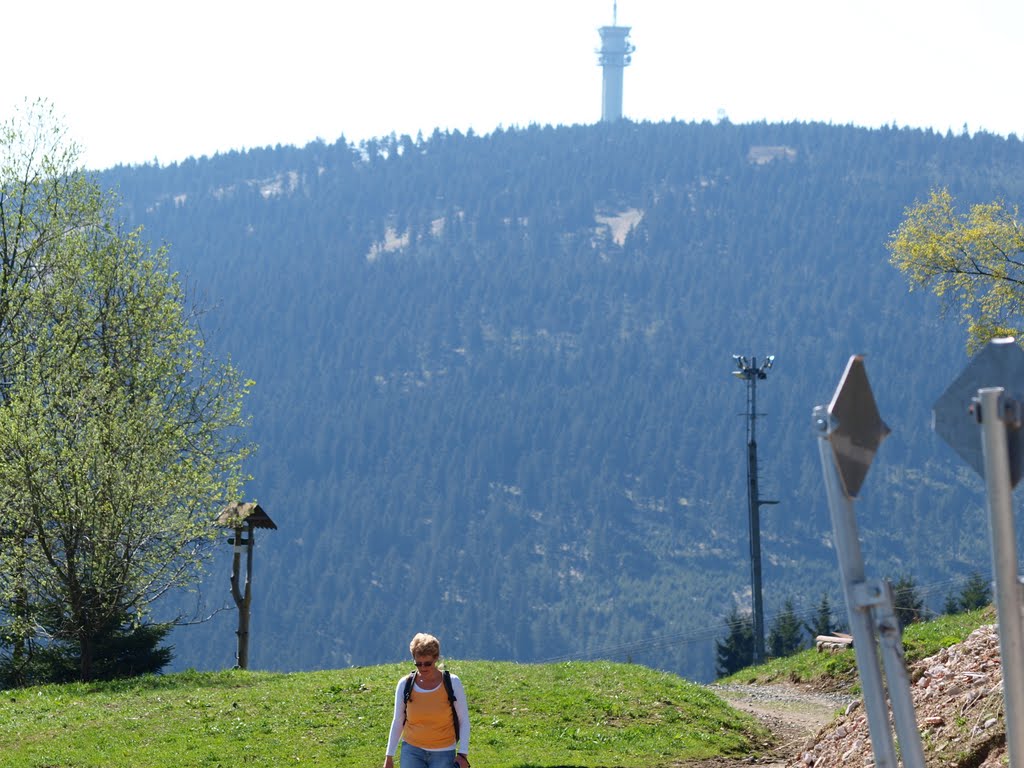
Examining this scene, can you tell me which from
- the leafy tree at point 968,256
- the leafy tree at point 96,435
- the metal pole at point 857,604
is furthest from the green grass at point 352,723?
the leafy tree at point 968,256

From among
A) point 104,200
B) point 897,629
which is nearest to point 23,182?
point 104,200

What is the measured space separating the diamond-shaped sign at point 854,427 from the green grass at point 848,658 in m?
17.2

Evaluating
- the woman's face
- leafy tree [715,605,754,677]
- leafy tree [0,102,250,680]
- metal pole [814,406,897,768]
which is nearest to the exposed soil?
the woman's face

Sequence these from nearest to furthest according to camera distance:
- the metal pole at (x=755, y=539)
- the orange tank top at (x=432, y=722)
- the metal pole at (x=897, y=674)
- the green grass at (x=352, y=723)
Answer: the metal pole at (x=897, y=674), the orange tank top at (x=432, y=722), the green grass at (x=352, y=723), the metal pole at (x=755, y=539)

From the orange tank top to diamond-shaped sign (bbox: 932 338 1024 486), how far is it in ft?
15.3

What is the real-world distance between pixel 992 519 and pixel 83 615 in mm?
23992

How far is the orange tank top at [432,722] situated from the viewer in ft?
29.3

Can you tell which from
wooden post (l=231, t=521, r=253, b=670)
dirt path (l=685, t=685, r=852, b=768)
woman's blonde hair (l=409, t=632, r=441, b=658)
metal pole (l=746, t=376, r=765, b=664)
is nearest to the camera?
woman's blonde hair (l=409, t=632, r=441, b=658)

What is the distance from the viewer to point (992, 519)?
516cm

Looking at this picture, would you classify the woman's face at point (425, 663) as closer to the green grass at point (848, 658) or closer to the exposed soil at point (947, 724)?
the exposed soil at point (947, 724)

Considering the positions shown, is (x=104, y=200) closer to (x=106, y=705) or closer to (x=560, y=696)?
(x=106, y=705)

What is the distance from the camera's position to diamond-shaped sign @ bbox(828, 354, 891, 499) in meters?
5.44

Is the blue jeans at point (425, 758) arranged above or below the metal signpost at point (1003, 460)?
below

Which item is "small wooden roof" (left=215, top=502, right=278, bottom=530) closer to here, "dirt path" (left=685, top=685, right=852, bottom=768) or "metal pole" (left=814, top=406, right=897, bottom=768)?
"dirt path" (left=685, top=685, right=852, bottom=768)
